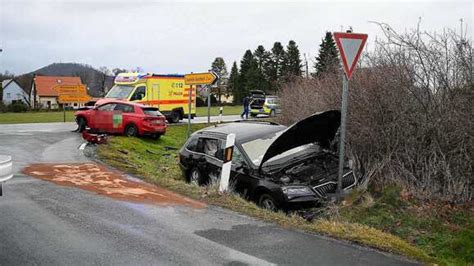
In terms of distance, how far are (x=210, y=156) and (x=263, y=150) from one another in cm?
151

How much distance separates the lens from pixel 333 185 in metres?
8.76

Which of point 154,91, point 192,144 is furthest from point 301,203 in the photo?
point 154,91

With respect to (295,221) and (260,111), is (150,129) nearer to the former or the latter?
(295,221)

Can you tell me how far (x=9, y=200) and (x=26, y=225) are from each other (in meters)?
1.68

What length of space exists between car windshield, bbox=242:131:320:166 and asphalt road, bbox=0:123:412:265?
2.00m

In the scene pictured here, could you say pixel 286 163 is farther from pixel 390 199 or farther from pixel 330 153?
pixel 390 199

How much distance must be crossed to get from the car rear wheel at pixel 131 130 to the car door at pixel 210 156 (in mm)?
9934

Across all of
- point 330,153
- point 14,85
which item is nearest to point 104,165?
point 330,153

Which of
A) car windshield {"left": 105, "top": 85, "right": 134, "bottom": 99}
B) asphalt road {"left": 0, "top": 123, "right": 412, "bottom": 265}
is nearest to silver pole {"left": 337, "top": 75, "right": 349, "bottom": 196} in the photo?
asphalt road {"left": 0, "top": 123, "right": 412, "bottom": 265}

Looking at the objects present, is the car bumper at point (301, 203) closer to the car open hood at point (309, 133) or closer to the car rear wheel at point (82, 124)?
the car open hood at point (309, 133)

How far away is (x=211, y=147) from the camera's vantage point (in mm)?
11008

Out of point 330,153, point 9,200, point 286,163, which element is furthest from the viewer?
point 330,153

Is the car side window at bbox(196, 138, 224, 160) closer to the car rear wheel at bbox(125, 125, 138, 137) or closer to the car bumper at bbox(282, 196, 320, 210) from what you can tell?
the car bumper at bbox(282, 196, 320, 210)

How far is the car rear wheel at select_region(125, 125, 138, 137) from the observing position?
2080cm
